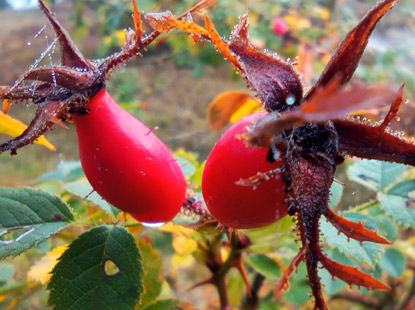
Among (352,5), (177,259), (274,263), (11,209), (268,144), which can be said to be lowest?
(177,259)

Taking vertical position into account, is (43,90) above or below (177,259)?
above

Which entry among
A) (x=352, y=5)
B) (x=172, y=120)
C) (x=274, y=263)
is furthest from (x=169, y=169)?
(x=352, y=5)

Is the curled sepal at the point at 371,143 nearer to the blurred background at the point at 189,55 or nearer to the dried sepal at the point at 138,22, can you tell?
the dried sepal at the point at 138,22

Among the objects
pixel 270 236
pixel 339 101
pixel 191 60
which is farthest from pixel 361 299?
pixel 191 60

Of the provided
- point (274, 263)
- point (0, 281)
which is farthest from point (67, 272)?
point (0, 281)

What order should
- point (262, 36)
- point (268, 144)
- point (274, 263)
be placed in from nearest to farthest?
point (268, 144), point (274, 263), point (262, 36)

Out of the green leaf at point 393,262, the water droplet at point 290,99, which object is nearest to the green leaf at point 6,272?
the water droplet at point 290,99

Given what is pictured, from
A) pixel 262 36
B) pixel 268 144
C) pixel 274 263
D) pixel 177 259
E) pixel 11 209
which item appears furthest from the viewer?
pixel 262 36

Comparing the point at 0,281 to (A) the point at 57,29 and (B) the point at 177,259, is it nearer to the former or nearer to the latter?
(B) the point at 177,259

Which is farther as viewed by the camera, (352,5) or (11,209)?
(352,5)
